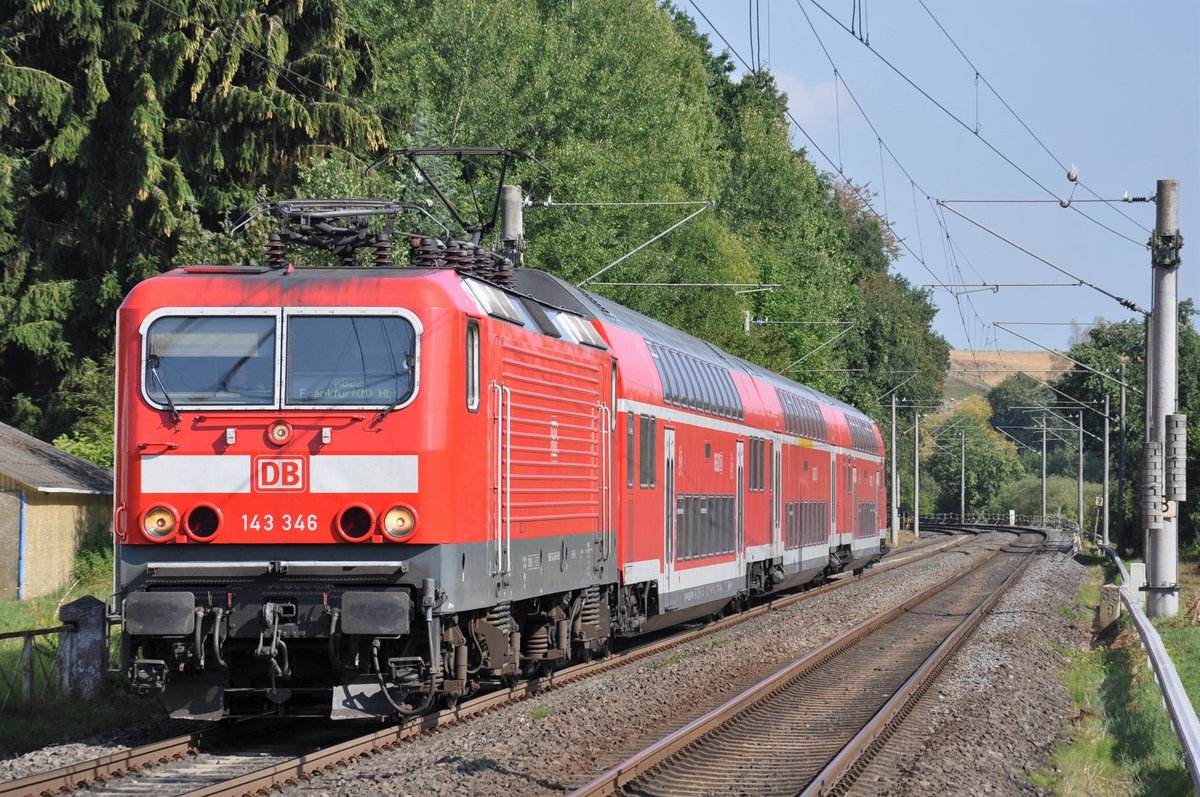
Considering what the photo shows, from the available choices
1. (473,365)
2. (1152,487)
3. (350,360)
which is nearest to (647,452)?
(473,365)

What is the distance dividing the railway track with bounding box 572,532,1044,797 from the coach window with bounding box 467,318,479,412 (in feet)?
9.31

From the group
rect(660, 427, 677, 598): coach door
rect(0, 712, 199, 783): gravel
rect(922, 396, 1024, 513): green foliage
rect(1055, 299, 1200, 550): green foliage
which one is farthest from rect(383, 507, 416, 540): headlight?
rect(922, 396, 1024, 513): green foliage

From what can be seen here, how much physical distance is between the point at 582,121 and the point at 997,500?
80.4 metres

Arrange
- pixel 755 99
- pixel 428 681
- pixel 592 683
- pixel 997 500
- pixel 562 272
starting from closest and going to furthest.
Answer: pixel 428 681
pixel 592 683
pixel 562 272
pixel 755 99
pixel 997 500

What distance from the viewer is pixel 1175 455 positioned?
23.8m

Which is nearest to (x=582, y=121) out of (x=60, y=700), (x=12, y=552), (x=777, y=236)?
(x=12, y=552)

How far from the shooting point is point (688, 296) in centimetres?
5062

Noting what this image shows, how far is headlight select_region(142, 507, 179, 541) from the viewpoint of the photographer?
35.6 ft

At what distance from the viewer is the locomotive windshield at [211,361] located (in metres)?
11.0

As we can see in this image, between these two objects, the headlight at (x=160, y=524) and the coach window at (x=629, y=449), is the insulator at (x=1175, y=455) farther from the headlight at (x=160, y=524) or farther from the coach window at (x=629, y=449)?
the headlight at (x=160, y=524)

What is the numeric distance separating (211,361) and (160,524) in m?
1.22

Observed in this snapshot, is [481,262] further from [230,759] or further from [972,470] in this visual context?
[972,470]

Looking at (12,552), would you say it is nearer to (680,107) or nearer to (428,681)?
(428,681)

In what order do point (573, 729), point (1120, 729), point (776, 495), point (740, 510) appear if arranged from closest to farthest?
1. point (573, 729)
2. point (1120, 729)
3. point (740, 510)
4. point (776, 495)
